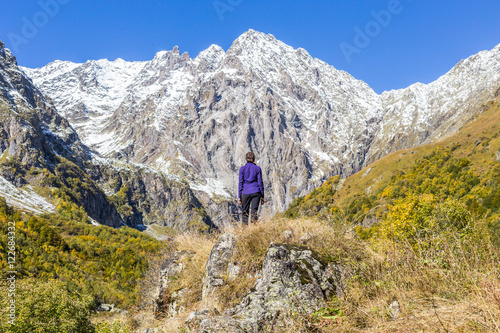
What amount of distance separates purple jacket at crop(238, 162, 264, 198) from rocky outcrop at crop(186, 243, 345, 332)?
379 centimetres

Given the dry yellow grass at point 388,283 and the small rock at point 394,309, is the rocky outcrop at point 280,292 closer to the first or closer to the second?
the dry yellow grass at point 388,283

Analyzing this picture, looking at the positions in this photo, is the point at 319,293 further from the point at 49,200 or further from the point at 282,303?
the point at 49,200

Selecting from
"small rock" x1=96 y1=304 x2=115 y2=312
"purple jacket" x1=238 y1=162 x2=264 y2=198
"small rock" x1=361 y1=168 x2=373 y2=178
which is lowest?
"small rock" x1=96 y1=304 x2=115 y2=312

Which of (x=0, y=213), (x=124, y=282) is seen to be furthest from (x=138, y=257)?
(x=0, y=213)

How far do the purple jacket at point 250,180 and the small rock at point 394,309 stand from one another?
6.27 m

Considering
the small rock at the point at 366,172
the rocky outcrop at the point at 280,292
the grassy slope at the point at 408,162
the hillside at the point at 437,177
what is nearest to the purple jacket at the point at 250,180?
the rocky outcrop at the point at 280,292

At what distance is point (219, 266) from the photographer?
7.93 metres

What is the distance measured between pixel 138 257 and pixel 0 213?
5245 centimetres

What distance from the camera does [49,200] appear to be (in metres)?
200

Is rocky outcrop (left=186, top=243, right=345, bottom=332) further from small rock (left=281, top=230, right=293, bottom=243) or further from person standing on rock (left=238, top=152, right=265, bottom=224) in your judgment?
person standing on rock (left=238, top=152, right=265, bottom=224)

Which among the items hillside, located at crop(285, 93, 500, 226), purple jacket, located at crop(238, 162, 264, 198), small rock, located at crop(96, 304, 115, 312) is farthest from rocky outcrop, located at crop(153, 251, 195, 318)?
small rock, located at crop(96, 304, 115, 312)

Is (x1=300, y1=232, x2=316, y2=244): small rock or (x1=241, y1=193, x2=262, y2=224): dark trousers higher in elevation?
(x1=241, y1=193, x2=262, y2=224): dark trousers

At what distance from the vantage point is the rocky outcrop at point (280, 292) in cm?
471

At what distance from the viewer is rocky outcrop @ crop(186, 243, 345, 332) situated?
15.5ft
